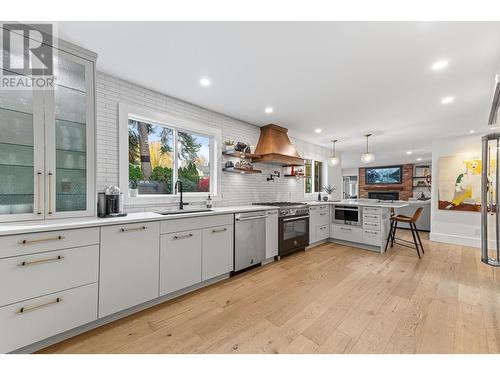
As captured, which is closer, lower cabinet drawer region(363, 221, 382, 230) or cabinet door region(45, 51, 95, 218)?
cabinet door region(45, 51, 95, 218)

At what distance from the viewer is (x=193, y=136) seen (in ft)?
10.7

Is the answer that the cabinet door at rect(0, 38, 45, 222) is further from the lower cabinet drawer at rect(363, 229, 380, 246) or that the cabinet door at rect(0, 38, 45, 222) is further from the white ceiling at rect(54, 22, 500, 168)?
the lower cabinet drawer at rect(363, 229, 380, 246)

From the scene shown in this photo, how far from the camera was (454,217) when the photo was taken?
4.66m

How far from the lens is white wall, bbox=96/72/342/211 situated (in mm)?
2287

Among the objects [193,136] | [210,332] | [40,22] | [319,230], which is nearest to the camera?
[40,22]

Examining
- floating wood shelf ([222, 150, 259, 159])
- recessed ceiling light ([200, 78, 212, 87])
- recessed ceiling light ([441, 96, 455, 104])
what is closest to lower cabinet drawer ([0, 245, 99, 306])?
recessed ceiling light ([200, 78, 212, 87])

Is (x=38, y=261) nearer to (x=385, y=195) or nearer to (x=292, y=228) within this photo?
(x=292, y=228)

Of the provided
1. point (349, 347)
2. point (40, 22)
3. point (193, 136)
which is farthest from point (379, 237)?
point (40, 22)

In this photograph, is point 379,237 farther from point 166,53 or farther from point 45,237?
point 45,237

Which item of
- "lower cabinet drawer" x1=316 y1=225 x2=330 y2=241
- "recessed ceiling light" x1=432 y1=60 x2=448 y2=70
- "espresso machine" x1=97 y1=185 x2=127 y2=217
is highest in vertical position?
"recessed ceiling light" x1=432 y1=60 x2=448 y2=70

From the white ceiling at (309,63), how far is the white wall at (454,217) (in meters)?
1.42

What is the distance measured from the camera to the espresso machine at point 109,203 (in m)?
2.05

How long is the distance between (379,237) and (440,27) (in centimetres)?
335

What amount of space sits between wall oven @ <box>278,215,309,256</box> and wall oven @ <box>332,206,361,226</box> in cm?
103
